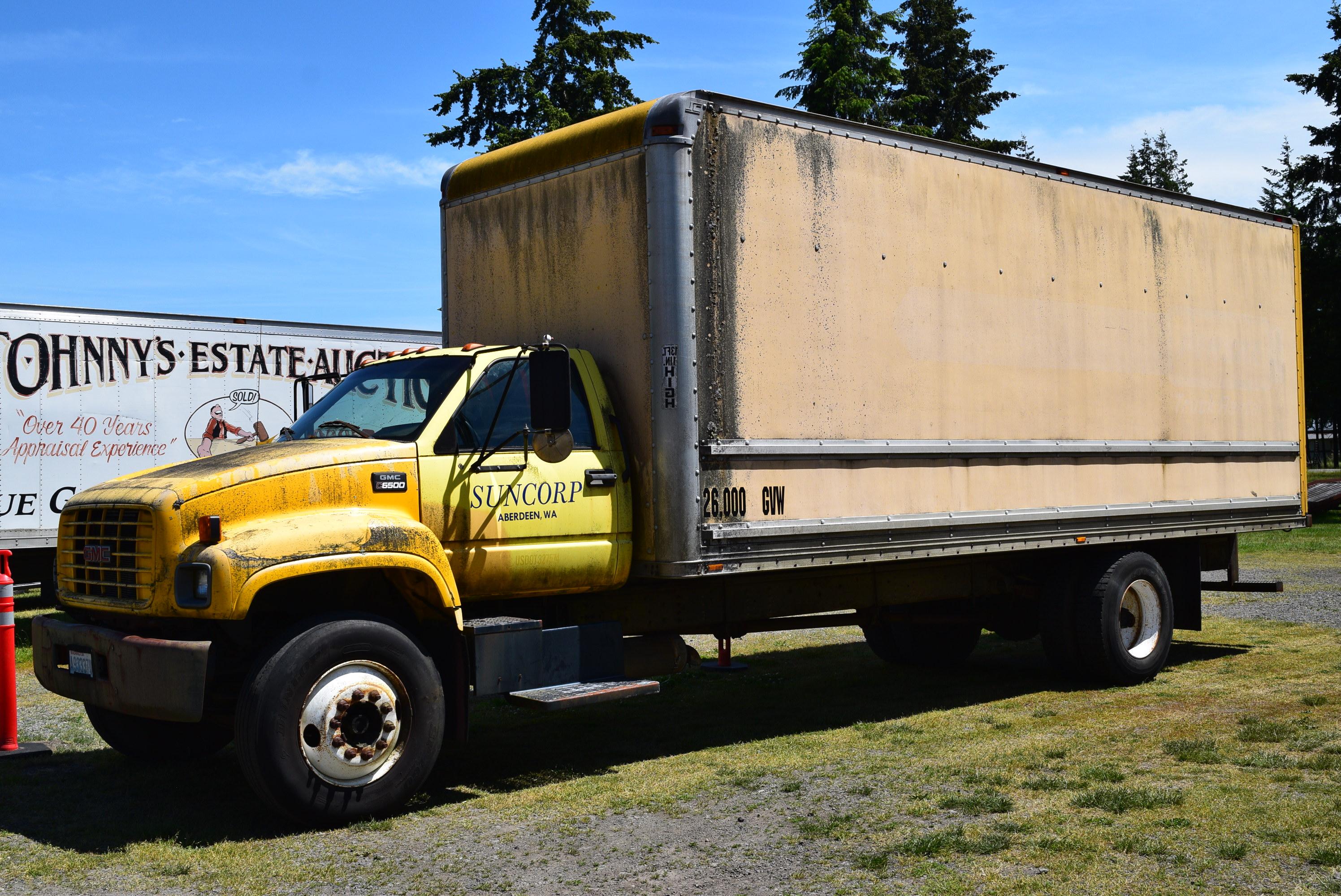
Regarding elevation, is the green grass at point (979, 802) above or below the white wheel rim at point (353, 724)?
below

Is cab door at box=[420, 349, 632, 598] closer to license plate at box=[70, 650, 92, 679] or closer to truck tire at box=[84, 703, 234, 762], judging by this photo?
license plate at box=[70, 650, 92, 679]

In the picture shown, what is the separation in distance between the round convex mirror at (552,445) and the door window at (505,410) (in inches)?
6.0

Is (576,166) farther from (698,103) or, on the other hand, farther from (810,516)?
(810,516)

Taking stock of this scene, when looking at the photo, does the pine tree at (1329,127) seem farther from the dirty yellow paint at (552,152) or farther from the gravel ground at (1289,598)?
the dirty yellow paint at (552,152)

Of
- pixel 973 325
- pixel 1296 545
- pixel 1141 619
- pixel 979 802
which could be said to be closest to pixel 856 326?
pixel 973 325

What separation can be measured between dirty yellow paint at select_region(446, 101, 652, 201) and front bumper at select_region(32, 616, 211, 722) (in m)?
3.51

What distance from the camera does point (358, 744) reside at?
6090 mm

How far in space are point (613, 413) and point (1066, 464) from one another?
3.71m

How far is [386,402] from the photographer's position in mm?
6941

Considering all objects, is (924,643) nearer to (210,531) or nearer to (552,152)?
(552,152)

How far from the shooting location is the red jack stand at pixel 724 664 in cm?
995

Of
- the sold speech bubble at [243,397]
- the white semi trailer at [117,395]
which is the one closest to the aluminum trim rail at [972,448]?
the white semi trailer at [117,395]

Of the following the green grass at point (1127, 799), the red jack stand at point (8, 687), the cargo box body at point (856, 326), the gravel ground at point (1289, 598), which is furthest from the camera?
the gravel ground at point (1289, 598)

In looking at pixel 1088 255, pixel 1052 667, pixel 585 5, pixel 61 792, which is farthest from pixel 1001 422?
→ pixel 585 5
